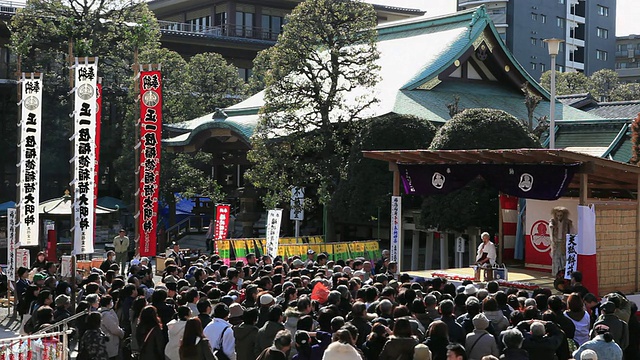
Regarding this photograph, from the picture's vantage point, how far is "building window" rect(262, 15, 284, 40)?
51.2 meters

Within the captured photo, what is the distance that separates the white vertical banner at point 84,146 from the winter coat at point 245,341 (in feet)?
18.3

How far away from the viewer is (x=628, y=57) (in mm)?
75938

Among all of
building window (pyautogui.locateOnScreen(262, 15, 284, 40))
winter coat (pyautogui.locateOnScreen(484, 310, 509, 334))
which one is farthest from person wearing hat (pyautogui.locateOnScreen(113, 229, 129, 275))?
building window (pyautogui.locateOnScreen(262, 15, 284, 40))

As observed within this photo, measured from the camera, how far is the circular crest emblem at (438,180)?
1842cm

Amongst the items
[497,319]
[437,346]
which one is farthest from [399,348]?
[497,319]

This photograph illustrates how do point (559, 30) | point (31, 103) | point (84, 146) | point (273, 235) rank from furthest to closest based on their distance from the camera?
point (559, 30) < point (273, 235) < point (31, 103) < point (84, 146)

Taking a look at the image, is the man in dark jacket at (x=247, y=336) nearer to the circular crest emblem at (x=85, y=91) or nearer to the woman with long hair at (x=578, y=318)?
the woman with long hair at (x=578, y=318)

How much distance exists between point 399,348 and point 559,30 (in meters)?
58.3

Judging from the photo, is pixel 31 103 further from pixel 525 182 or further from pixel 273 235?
pixel 525 182

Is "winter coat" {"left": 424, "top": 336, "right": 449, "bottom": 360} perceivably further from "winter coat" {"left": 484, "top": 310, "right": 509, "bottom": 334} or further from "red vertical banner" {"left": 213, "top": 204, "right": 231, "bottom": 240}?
"red vertical banner" {"left": 213, "top": 204, "right": 231, "bottom": 240}

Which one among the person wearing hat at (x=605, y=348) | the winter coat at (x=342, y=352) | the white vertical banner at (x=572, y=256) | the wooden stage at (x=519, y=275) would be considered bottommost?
the wooden stage at (x=519, y=275)

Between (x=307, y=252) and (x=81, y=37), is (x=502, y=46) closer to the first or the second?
(x=307, y=252)

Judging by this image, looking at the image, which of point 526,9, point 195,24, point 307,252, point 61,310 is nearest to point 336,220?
point 307,252

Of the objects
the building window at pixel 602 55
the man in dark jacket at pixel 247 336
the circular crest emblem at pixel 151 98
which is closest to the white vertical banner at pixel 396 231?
the circular crest emblem at pixel 151 98
